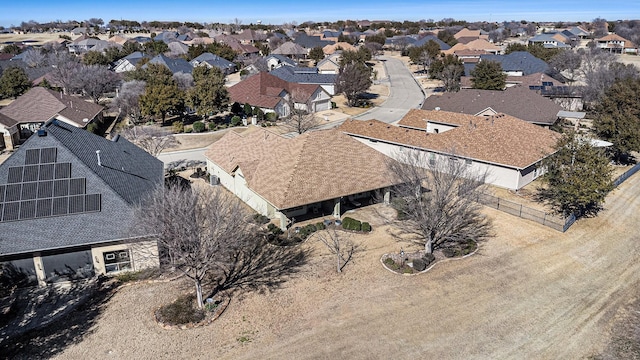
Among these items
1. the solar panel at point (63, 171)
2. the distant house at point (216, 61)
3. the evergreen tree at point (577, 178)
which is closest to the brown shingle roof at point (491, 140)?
the evergreen tree at point (577, 178)

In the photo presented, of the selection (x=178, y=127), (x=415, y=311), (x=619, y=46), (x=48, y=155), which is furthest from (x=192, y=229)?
(x=619, y=46)

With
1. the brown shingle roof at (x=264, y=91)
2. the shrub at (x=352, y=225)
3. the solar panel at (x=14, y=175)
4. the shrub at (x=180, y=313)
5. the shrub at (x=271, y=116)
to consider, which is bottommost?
the shrub at (x=180, y=313)

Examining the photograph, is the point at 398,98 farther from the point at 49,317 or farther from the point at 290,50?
the point at 49,317

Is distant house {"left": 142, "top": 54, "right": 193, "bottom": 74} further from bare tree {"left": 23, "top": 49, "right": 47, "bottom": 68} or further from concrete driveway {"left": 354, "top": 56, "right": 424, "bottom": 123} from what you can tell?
concrete driveway {"left": 354, "top": 56, "right": 424, "bottom": 123}

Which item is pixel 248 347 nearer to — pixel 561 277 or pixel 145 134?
pixel 561 277

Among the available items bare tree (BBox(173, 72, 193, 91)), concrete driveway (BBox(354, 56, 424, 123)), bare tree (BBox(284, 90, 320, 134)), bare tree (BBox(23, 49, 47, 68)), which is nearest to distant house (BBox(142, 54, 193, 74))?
bare tree (BBox(173, 72, 193, 91))

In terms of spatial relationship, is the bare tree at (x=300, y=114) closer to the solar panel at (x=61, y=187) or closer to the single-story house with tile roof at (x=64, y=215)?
the single-story house with tile roof at (x=64, y=215)
